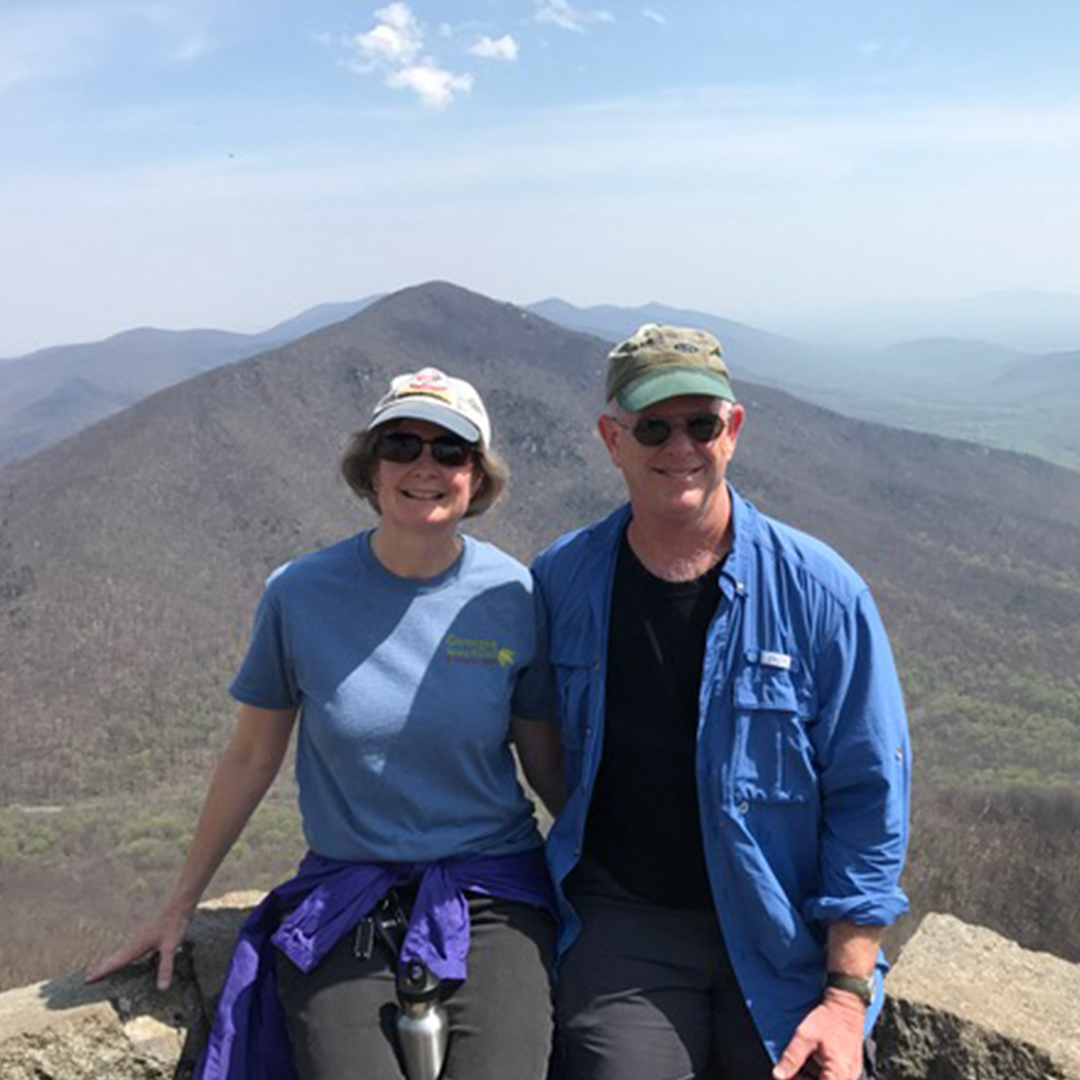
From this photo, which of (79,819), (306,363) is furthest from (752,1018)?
(306,363)

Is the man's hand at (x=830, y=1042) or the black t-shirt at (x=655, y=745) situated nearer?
the man's hand at (x=830, y=1042)

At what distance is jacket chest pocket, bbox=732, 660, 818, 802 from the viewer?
3059 millimetres

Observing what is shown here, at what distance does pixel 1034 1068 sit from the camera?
3.03 metres

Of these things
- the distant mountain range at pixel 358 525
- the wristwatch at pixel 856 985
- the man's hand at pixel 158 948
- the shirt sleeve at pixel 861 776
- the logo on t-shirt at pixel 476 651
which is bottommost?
the distant mountain range at pixel 358 525

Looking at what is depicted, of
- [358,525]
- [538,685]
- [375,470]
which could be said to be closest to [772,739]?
[538,685]

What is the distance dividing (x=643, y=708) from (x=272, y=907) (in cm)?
120

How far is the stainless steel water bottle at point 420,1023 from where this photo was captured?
282cm

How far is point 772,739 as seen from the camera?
10.1ft

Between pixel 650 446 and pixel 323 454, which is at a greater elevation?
pixel 650 446

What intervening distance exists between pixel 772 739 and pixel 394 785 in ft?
3.46

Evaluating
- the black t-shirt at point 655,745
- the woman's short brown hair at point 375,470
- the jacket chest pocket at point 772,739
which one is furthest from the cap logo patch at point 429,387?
the jacket chest pocket at point 772,739

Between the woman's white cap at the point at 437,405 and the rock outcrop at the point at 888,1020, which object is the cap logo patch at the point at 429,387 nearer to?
the woman's white cap at the point at 437,405

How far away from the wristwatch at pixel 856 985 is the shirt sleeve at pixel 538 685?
1069 mm

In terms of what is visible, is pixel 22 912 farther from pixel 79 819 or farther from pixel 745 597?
pixel 745 597
